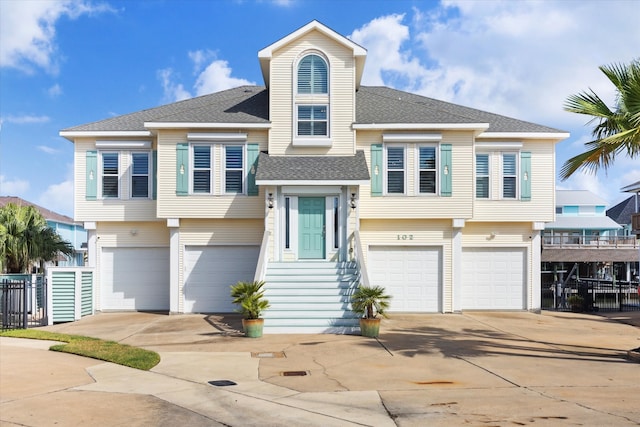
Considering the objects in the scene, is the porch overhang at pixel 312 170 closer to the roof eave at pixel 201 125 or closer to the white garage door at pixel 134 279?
the roof eave at pixel 201 125

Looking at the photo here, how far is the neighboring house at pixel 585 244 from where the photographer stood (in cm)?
3488

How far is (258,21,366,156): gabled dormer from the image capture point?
1938cm

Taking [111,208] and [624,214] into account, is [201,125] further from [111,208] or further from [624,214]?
[624,214]

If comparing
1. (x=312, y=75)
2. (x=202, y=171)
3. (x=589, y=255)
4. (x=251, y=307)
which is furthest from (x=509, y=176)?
(x=589, y=255)

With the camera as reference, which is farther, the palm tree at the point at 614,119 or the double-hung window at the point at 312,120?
the double-hung window at the point at 312,120

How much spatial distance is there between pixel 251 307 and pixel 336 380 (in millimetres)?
5106

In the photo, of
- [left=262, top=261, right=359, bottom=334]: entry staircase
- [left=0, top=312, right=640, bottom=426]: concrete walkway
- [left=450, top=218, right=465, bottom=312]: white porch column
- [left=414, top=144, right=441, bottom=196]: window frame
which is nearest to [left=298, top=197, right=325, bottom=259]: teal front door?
[left=262, top=261, right=359, bottom=334]: entry staircase

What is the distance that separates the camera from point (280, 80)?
1945 cm

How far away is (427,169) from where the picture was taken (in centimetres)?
1977

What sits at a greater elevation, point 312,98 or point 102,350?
point 312,98

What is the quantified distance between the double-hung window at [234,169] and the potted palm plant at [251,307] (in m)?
5.42

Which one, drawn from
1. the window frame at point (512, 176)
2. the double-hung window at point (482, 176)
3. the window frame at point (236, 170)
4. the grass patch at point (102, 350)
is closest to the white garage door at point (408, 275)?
the double-hung window at point (482, 176)

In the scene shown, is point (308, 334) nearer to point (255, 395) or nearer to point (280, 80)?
point (255, 395)

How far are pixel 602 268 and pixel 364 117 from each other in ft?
124
